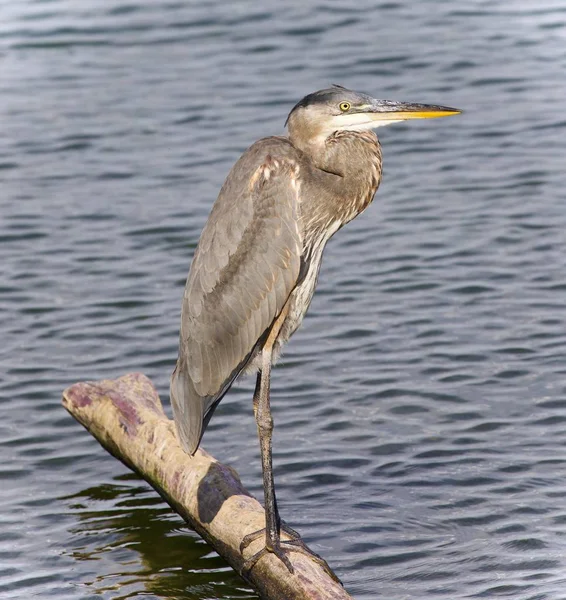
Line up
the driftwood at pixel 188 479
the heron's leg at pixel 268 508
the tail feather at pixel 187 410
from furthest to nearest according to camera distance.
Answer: the tail feather at pixel 187 410, the heron's leg at pixel 268 508, the driftwood at pixel 188 479

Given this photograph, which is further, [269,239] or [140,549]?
[140,549]

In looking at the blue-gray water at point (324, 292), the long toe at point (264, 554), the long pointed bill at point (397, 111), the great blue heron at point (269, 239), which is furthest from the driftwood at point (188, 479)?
the long pointed bill at point (397, 111)

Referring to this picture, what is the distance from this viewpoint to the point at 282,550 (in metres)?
6.15

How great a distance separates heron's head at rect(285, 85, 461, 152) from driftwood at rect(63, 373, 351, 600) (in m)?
1.78

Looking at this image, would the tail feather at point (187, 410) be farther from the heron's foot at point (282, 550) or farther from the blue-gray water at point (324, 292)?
the blue-gray water at point (324, 292)

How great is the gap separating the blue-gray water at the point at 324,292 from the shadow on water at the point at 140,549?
16mm

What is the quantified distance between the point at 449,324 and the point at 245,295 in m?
3.35

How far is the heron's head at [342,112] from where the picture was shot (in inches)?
263

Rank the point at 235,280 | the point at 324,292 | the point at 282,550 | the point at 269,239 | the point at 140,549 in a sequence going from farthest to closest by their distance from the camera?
the point at 324,292, the point at 140,549, the point at 235,280, the point at 269,239, the point at 282,550

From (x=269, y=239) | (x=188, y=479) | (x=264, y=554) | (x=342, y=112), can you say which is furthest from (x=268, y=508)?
(x=342, y=112)

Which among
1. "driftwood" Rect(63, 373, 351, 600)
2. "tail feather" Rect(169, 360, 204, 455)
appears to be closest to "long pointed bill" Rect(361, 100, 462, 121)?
"tail feather" Rect(169, 360, 204, 455)

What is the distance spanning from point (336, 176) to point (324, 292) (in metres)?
3.77

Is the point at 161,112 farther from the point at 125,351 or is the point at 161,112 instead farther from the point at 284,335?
the point at 284,335

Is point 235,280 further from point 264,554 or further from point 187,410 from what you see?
point 264,554
